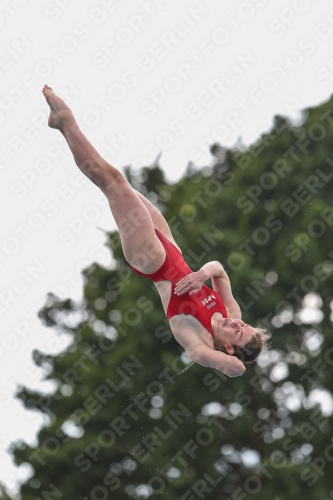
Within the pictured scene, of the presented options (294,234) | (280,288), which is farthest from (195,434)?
(294,234)

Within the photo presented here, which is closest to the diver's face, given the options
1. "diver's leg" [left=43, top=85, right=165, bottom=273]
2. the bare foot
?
"diver's leg" [left=43, top=85, right=165, bottom=273]

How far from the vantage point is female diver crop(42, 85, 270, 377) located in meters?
8.06

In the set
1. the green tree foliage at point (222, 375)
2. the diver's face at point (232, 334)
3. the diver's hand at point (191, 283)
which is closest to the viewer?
the diver's hand at point (191, 283)

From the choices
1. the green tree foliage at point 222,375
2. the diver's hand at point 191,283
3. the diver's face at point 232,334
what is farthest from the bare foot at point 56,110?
the green tree foliage at point 222,375

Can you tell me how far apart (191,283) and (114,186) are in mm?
1149

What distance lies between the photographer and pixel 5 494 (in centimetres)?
1920

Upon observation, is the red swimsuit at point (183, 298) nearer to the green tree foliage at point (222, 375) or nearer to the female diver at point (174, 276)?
the female diver at point (174, 276)

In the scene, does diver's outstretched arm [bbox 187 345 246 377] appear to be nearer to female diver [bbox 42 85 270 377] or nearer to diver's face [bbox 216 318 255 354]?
female diver [bbox 42 85 270 377]

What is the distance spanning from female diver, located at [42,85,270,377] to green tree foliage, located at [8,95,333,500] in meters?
8.40

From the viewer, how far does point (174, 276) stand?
8.46 metres

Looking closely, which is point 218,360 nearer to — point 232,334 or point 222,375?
point 232,334

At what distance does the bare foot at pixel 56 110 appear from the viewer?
8.07 meters

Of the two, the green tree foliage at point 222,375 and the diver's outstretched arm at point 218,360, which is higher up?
the diver's outstretched arm at point 218,360

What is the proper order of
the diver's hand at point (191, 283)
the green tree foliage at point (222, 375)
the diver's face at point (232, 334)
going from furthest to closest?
1. the green tree foliage at point (222, 375)
2. the diver's face at point (232, 334)
3. the diver's hand at point (191, 283)
